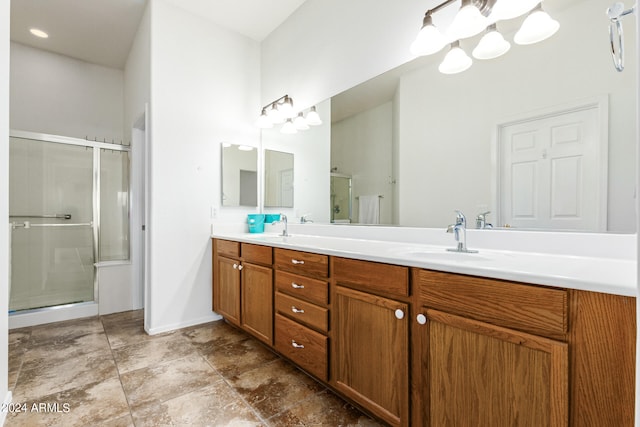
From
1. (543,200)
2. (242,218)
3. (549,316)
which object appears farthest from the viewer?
(242,218)

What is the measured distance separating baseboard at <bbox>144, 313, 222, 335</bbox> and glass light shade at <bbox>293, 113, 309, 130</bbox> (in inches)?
75.3

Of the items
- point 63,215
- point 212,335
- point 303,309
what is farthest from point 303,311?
point 63,215

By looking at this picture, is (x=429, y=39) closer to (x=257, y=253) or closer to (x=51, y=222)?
(x=257, y=253)

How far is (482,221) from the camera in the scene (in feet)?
4.85

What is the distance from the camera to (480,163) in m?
1.50

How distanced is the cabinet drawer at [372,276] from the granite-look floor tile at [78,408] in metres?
1.27

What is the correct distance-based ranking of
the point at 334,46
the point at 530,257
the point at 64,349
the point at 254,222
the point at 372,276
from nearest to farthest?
the point at 530,257 → the point at 372,276 → the point at 64,349 → the point at 334,46 → the point at 254,222

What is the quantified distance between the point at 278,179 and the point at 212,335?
1.51 m

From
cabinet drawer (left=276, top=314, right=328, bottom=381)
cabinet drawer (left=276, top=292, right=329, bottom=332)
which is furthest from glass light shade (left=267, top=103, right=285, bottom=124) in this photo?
cabinet drawer (left=276, top=314, right=328, bottom=381)

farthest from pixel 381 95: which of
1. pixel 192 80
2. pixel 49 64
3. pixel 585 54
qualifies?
pixel 49 64

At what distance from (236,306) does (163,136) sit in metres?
1.55

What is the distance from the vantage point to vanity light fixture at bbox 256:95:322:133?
2.61m

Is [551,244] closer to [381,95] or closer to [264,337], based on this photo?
[381,95]

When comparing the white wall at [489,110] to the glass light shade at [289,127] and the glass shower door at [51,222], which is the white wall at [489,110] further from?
the glass shower door at [51,222]
